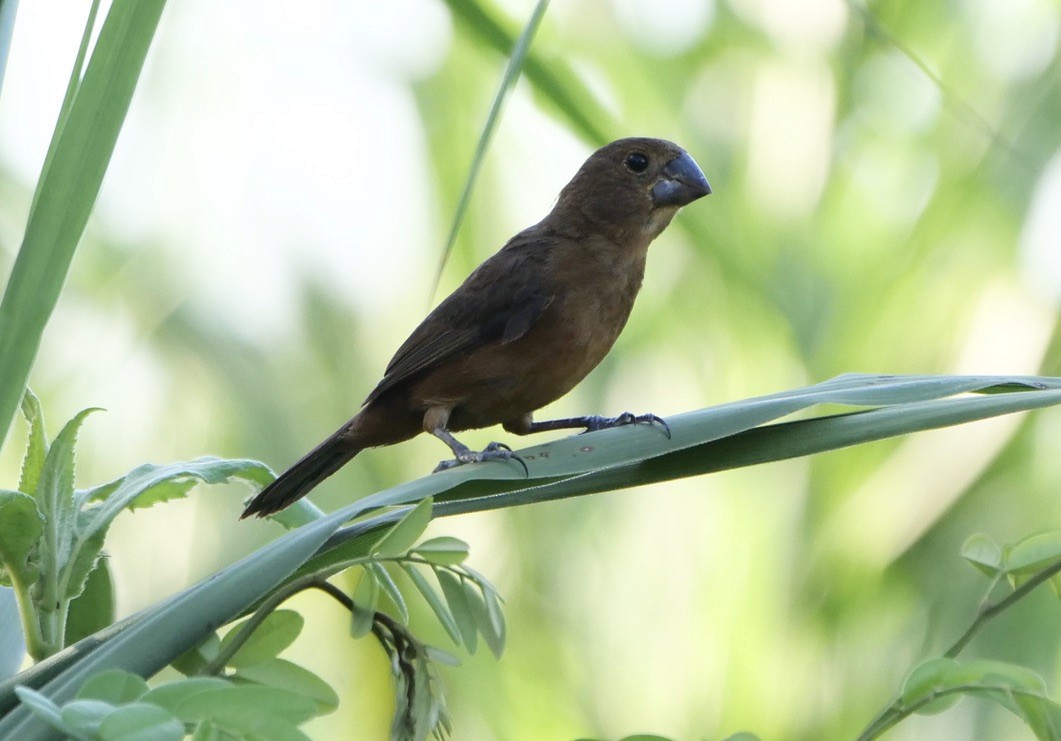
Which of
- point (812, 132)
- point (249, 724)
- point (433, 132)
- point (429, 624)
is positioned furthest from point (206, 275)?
point (249, 724)

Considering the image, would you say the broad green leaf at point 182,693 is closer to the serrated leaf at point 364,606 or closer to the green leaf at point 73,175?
the serrated leaf at point 364,606

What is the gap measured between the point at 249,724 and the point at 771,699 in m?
1.71

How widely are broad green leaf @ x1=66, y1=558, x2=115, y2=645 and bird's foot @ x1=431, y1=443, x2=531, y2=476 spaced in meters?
0.32

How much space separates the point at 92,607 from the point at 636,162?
63.5 inches

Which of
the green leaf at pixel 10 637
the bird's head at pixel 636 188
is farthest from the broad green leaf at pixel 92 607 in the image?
the bird's head at pixel 636 188

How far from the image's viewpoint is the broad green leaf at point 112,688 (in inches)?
23.1

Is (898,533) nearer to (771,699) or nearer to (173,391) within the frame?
(771,699)

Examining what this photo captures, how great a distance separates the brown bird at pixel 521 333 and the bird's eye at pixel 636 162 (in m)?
0.01

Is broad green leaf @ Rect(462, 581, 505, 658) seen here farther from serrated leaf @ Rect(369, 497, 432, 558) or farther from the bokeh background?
the bokeh background

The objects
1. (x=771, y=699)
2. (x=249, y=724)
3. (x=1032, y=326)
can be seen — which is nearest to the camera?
(x=249, y=724)

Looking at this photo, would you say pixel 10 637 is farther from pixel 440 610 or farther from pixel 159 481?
pixel 440 610

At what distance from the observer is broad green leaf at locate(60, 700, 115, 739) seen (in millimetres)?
542

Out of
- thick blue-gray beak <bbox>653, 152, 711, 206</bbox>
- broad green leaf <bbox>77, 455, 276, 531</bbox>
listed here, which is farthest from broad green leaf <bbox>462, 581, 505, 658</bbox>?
thick blue-gray beak <bbox>653, 152, 711, 206</bbox>

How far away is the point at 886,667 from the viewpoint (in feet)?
7.10
